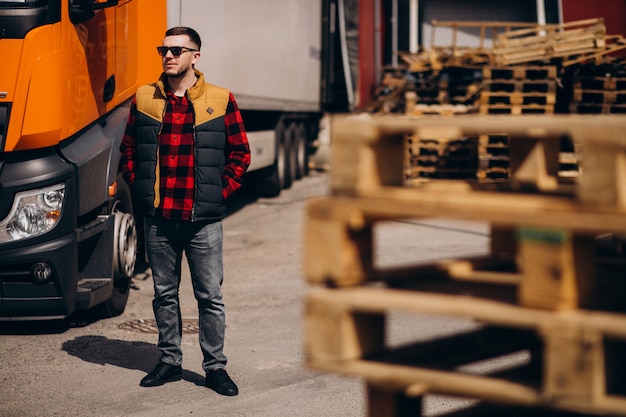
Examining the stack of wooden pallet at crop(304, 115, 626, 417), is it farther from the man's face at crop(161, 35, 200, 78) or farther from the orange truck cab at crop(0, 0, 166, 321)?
the orange truck cab at crop(0, 0, 166, 321)

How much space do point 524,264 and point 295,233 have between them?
1094 cm

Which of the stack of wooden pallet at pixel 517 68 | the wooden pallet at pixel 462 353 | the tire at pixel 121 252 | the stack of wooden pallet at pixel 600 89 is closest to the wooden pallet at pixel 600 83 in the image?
the stack of wooden pallet at pixel 600 89

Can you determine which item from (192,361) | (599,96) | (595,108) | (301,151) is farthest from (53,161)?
(301,151)

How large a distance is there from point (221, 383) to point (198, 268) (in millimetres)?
723

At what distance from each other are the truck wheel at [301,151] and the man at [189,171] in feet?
42.7

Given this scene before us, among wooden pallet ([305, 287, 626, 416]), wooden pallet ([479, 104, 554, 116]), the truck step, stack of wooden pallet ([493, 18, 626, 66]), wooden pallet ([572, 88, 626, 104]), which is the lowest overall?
the truck step

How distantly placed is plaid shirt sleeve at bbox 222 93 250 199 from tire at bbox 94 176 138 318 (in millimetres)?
2207

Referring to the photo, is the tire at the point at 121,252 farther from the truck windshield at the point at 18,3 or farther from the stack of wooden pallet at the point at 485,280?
the stack of wooden pallet at the point at 485,280

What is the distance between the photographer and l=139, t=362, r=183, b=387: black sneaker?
6.82 metres

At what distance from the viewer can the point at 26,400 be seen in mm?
6578

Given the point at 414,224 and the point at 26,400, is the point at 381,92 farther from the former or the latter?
the point at 26,400

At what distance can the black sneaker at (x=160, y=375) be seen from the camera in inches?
269

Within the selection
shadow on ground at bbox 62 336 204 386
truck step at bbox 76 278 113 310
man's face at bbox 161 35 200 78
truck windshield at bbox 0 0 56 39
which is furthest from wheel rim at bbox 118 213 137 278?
man's face at bbox 161 35 200 78

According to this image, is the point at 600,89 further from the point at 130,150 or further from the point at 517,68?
the point at 130,150
